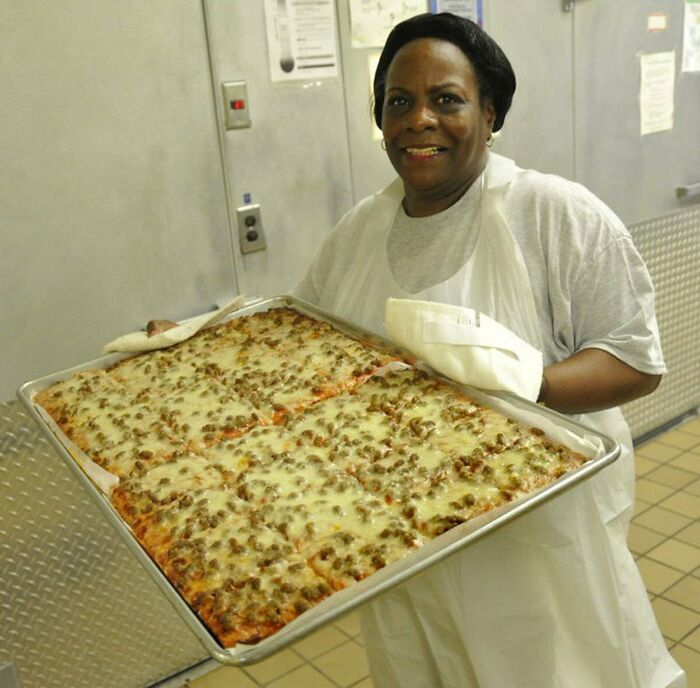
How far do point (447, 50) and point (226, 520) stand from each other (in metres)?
0.96

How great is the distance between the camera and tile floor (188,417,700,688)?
8.25ft

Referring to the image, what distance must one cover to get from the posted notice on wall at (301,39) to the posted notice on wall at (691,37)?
1.93 m

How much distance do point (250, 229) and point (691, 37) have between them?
7.94 ft

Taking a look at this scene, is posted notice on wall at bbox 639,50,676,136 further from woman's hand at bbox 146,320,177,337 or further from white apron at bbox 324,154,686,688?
woman's hand at bbox 146,320,177,337

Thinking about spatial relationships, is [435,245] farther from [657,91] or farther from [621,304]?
[657,91]

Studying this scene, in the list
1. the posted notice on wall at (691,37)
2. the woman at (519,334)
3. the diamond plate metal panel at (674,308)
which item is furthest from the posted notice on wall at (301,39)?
the posted notice on wall at (691,37)

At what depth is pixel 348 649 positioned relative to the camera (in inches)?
104

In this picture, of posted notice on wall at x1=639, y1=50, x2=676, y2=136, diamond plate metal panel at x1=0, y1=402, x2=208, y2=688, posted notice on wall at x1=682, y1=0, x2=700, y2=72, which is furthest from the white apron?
posted notice on wall at x1=682, y1=0, x2=700, y2=72

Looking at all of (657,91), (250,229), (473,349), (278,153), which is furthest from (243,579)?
(657,91)

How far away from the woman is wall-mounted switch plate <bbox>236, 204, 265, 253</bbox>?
3.09 ft

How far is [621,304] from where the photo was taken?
5.02 ft

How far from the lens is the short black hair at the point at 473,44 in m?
1.59

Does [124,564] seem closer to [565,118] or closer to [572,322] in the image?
[572,322]

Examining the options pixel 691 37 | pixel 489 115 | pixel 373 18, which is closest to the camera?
pixel 489 115
